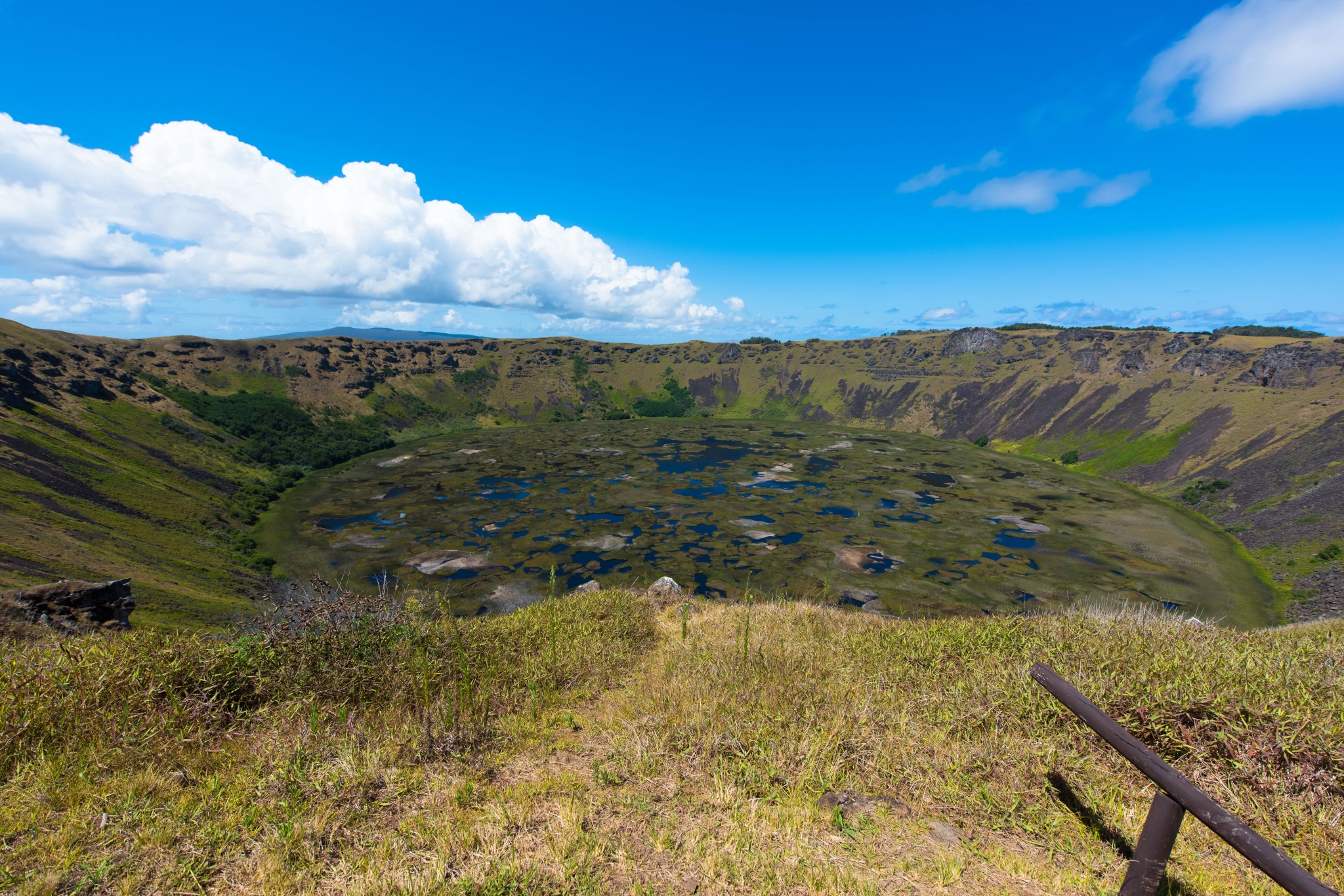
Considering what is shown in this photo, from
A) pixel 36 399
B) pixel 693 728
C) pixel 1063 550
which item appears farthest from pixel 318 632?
pixel 36 399

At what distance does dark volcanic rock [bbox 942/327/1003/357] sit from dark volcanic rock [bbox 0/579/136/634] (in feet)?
688

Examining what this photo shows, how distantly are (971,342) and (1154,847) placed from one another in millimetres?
211093

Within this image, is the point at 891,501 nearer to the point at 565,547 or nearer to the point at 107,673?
the point at 565,547

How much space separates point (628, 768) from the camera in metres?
7.60

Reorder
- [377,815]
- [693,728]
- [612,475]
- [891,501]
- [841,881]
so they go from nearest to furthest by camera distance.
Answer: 1. [841,881]
2. [377,815]
3. [693,728]
4. [891,501]
5. [612,475]

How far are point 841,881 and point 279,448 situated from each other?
126 metres

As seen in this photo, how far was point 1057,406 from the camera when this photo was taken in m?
132

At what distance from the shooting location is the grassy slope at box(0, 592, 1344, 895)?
544 cm

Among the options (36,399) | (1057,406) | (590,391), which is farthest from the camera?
(590,391)

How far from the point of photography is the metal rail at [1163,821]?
361 cm

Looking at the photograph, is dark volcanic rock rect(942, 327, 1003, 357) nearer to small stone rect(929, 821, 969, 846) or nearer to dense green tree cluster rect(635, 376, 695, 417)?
dense green tree cluster rect(635, 376, 695, 417)

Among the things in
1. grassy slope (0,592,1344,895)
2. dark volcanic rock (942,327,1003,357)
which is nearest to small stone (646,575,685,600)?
grassy slope (0,592,1344,895)

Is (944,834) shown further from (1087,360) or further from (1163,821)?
(1087,360)

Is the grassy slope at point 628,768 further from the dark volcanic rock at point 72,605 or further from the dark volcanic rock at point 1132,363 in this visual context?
the dark volcanic rock at point 1132,363
